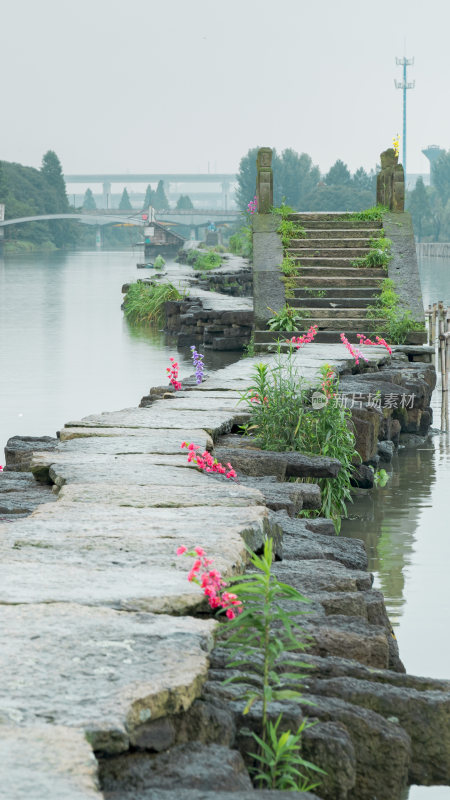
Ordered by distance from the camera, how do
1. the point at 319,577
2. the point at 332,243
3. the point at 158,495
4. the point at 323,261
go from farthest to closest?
the point at 332,243 → the point at 323,261 → the point at 158,495 → the point at 319,577

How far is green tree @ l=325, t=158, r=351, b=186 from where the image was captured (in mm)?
106062

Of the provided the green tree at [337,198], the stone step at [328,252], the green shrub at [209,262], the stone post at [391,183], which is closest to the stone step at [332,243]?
the stone step at [328,252]

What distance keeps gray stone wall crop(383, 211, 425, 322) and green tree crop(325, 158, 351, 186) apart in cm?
9042

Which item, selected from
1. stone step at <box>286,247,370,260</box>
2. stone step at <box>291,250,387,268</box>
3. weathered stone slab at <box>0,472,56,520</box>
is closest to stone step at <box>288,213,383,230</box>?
stone step at <box>286,247,370,260</box>

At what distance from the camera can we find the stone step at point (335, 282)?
15.1m

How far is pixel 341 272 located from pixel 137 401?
3893mm

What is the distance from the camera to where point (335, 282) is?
49.8ft

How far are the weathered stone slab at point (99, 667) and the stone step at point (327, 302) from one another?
1104 centimetres

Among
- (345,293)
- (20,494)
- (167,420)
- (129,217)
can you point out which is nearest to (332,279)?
(345,293)

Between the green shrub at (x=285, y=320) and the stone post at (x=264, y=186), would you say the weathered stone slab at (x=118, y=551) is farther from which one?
the stone post at (x=264, y=186)

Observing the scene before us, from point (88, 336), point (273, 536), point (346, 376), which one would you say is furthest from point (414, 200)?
point (273, 536)

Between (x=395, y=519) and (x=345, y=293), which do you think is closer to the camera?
A: (x=395, y=519)

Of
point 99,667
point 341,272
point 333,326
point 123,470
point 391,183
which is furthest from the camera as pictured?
point 391,183

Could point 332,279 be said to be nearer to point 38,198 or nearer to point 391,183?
point 391,183
